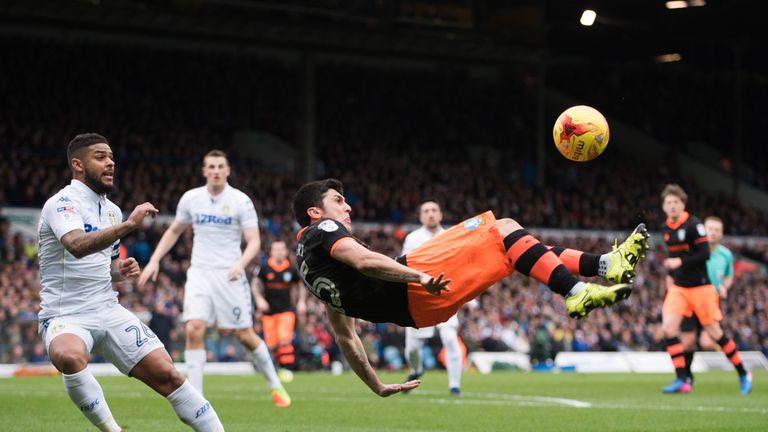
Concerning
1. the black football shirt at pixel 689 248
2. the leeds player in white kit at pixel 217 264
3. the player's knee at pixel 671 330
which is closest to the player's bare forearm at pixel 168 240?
the leeds player in white kit at pixel 217 264

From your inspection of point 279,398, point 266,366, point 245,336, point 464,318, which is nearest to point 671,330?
point 279,398

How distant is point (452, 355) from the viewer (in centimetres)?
1474

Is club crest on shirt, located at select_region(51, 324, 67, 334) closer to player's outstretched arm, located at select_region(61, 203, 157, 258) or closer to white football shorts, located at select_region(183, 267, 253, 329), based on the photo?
player's outstretched arm, located at select_region(61, 203, 157, 258)

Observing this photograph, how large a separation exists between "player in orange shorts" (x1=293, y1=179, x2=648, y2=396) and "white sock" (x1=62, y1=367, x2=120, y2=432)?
1.68 metres

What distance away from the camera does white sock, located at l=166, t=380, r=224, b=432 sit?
24.9ft

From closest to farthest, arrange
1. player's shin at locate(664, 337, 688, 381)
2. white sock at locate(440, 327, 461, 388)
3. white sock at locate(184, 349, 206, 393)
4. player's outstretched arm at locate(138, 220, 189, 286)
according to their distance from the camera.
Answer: player's outstretched arm at locate(138, 220, 189, 286)
white sock at locate(184, 349, 206, 393)
white sock at locate(440, 327, 461, 388)
player's shin at locate(664, 337, 688, 381)

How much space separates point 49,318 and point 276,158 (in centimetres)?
3091

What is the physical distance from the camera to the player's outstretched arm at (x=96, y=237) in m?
7.10

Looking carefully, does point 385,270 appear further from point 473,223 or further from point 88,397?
point 88,397

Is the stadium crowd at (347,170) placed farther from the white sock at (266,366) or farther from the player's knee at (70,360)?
the player's knee at (70,360)

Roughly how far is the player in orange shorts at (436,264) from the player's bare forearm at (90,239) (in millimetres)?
1297

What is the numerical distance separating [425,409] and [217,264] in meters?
2.93

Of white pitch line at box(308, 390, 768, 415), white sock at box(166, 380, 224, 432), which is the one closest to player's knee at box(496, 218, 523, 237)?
white sock at box(166, 380, 224, 432)

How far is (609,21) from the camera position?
4056 cm
